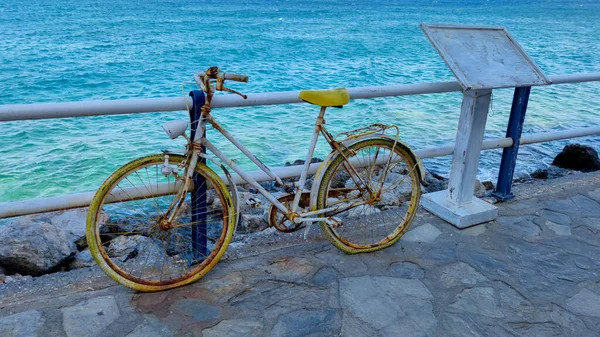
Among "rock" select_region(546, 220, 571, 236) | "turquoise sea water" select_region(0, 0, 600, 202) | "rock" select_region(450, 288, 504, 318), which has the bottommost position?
"turquoise sea water" select_region(0, 0, 600, 202)

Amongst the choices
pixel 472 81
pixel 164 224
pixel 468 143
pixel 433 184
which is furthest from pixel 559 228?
pixel 433 184

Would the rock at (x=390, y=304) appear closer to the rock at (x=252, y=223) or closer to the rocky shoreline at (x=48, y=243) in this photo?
the rocky shoreline at (x=48, y=243)

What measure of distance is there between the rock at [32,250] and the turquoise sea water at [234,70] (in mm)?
6723

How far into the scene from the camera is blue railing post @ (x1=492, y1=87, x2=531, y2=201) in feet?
14.7

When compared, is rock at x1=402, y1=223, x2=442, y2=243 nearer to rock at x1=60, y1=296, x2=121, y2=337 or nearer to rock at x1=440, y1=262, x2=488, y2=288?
rock at x1=440, y1=262, x2=488, y2=288

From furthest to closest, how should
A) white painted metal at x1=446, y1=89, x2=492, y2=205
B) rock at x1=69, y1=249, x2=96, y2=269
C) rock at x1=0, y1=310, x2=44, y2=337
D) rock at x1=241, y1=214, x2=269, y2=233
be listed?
rock at x1=241, y1=214, x2=269, y2=233
rock at x1=69, y1=249, x2=96, y2=269
white painted metal at x1=446, y1=89, x2=492, y2=205
rock at x1=0, y1=310, x2=44, y2=337

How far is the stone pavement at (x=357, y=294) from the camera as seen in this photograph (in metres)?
2.99

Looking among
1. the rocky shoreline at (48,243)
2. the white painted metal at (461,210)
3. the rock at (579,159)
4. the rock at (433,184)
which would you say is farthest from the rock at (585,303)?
the rock at (579,159)

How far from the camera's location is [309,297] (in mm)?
3289

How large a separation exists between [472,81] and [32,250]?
12.7 feet

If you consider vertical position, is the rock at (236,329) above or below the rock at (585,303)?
below

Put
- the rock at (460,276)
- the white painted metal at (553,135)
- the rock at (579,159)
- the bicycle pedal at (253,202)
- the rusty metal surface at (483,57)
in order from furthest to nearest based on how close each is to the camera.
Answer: the rock at (579,159)
the white painted metal at (553,135)
the rusty metal surface at (483,57)
the rock at (460,276)
the bicycle pedal at (253,202)

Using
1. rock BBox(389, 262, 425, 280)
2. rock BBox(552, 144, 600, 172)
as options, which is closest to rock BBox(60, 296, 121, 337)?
rock BBox(389, 262, 425, 280)

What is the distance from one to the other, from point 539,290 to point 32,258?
4.06 meters
